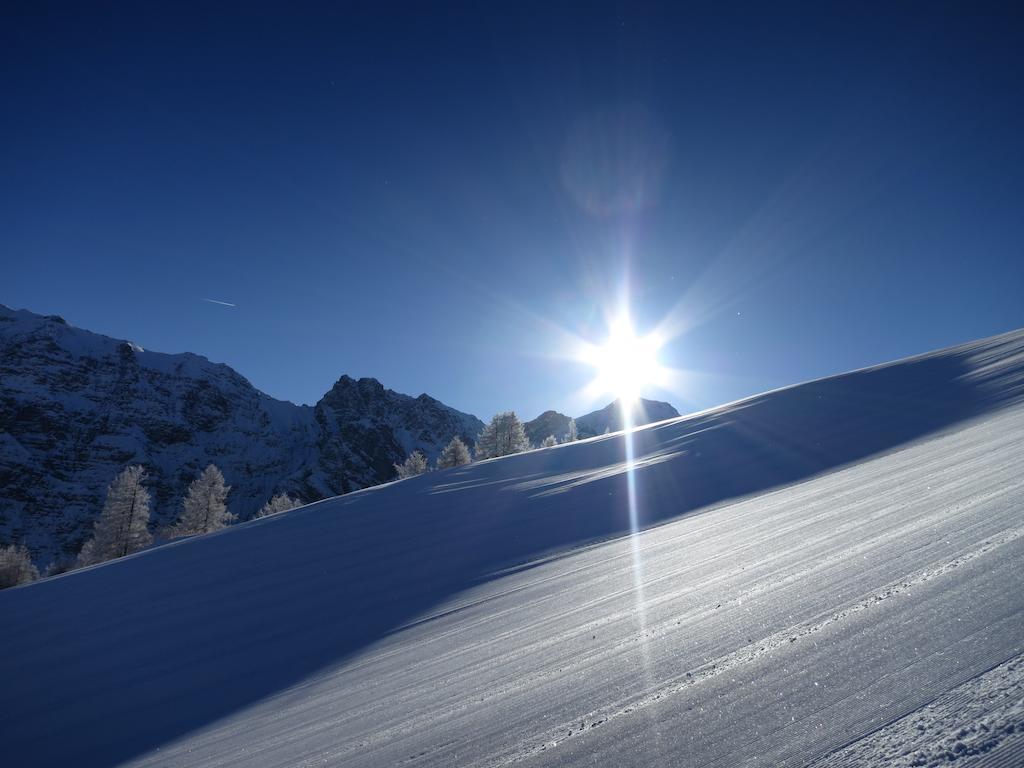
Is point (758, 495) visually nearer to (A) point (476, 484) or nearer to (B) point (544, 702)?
(B) point (544, 702)

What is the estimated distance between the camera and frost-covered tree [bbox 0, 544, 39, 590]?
34.6 metres

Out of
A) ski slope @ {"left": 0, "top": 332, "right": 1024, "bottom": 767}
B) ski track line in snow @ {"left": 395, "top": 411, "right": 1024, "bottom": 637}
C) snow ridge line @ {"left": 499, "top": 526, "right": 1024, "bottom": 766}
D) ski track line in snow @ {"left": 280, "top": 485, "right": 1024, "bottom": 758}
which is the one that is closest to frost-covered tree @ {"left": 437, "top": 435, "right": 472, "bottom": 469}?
ski slope @ {"left": 0, "top": 332, "right": 1024, "bottom": 767}

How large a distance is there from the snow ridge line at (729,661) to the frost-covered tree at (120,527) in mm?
48822

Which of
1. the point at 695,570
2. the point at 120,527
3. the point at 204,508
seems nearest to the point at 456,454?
the point at 204,508

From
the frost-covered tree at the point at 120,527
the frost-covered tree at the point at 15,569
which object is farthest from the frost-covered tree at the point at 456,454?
the frost-covered tree at the point at 15,569

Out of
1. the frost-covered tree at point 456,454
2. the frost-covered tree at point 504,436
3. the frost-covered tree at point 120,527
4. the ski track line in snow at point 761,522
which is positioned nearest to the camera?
the ski track line in snow at point 761,522

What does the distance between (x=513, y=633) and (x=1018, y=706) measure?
3.51m

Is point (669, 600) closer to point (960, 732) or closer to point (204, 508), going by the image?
point (960, 732)

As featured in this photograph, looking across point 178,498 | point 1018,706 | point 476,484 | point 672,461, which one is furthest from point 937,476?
point 178,498

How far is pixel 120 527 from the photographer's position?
4097 cm

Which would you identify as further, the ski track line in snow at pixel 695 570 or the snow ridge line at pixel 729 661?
the ski track line in snow at pixel 695 570

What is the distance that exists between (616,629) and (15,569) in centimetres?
5339

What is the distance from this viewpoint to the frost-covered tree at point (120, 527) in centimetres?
4000

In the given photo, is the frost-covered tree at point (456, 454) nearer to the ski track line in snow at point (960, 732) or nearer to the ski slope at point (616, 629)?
the ski slope at point (616, 629)
